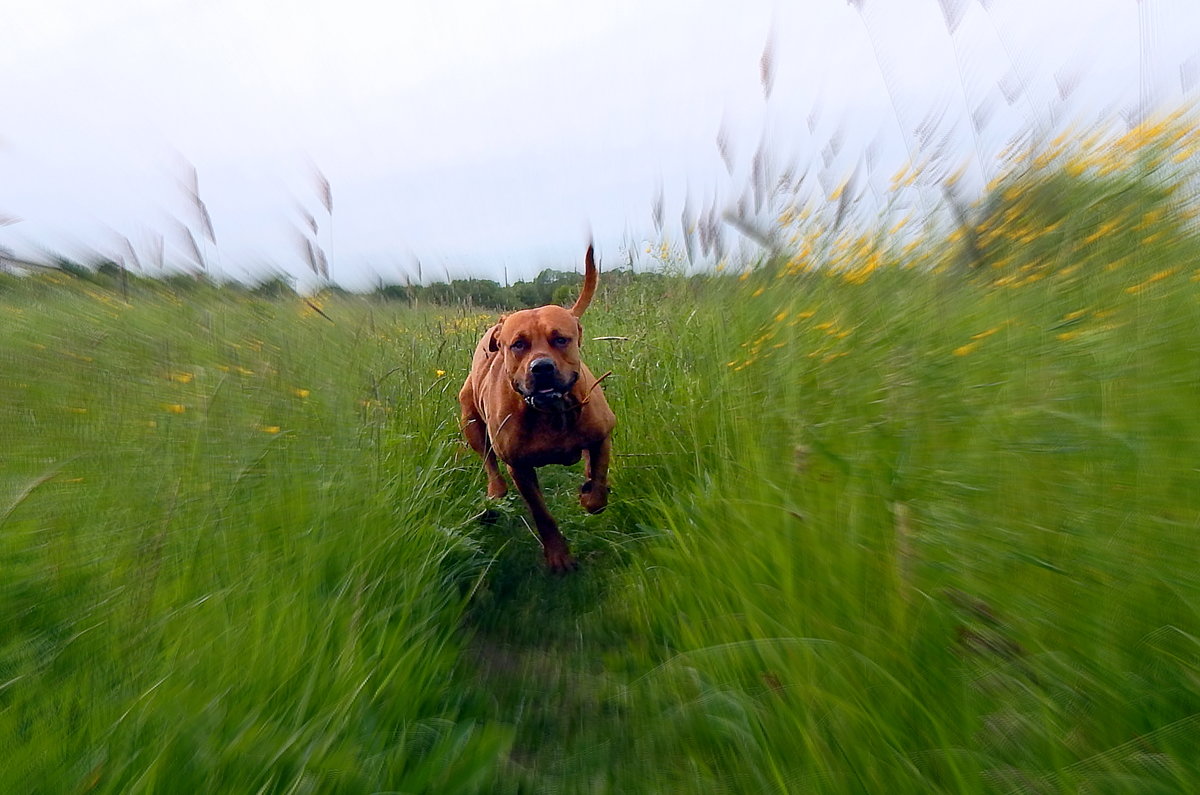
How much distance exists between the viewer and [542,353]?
10.9 ft

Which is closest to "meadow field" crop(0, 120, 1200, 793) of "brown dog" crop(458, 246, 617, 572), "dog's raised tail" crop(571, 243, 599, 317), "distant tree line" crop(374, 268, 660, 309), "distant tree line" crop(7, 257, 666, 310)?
"distant tree line" crop(7, 257, 666, 310)

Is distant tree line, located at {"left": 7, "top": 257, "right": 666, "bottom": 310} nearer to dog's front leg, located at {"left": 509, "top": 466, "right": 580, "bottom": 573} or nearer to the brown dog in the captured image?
the brown dog

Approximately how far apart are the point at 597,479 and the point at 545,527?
368 mm

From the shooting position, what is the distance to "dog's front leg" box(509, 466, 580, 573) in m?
3.04

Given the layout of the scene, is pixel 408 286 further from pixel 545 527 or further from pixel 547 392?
pixel 545 527

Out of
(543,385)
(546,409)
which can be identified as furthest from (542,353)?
(546,409)

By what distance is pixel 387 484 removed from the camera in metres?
2.61

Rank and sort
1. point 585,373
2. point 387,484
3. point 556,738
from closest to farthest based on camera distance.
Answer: point 556,738, point 387,484, point 585,373

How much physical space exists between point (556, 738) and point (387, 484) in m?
1.23


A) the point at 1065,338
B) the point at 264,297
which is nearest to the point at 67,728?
the point at 1065,338

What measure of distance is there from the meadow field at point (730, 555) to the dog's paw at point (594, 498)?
1.47 feet

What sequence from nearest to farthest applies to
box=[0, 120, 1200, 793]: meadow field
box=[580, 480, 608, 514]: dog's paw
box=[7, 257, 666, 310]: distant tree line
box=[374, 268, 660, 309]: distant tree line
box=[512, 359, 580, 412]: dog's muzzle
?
1. box=[0, 120, 1200, 793]: meadow field
2. box=[7, 257, 666, 310]: distant tree line
3. box=[512, 359, 580, 412]: dog's muzzle
4. box=[580, 480, 608, 514]: dog's paw
5. box=[374, 268, 660, 309]: distant tree line

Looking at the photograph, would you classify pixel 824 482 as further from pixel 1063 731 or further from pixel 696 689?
pixel 1063 731

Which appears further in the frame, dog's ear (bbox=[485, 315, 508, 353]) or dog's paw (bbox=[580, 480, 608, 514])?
dog's ear (bbox=[485, 315, 508, 353])
